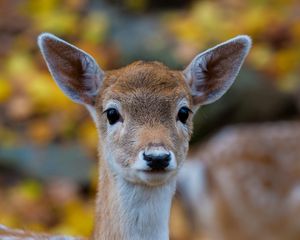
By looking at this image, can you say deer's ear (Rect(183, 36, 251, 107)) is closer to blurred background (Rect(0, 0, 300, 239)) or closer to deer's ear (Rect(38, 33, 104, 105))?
deer's ear (Rect(38, 33, 104, 105))

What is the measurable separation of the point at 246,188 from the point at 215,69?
331 centimetres

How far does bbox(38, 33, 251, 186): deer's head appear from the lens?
16.8ft

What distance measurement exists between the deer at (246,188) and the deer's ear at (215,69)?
3101 millimetres

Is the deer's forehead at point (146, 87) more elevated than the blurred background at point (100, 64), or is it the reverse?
the blurred background at point (100, 64)

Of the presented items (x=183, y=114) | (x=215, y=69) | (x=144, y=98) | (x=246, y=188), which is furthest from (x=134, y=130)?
(x=246, y=188)

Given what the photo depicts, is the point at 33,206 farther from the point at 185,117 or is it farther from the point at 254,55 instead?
the point at 185,117

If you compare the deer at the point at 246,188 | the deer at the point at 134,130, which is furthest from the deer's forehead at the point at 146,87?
the deer at the point at 246,188

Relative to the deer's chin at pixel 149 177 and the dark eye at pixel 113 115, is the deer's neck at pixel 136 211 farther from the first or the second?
the dark eye at pixel 113 115

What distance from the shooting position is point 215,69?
18.9 feet

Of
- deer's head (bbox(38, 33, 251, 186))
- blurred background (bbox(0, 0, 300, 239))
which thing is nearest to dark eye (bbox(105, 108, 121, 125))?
deer's head (bbox(38, 33, 251, 186))

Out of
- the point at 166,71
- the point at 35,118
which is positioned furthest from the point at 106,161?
the point at 35,118

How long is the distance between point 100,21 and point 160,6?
3.31ft

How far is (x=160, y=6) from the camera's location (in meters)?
13.2

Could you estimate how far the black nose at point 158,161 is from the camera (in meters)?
4.96
